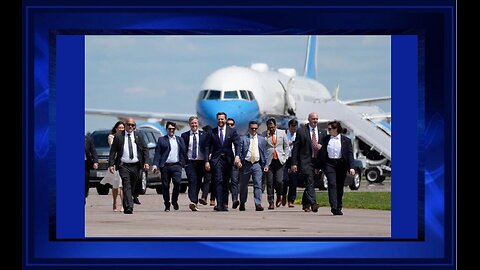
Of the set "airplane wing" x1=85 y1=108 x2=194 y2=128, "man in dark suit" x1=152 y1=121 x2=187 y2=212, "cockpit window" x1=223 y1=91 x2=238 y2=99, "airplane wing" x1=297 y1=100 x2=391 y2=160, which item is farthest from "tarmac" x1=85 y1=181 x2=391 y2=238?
"airplane wing" x1=85 y1=108 x2=194 y2=128

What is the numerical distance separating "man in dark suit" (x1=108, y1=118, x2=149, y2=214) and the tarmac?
40 centimetres

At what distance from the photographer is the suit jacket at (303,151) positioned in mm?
24297

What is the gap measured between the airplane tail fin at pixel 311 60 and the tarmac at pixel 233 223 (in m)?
53.0

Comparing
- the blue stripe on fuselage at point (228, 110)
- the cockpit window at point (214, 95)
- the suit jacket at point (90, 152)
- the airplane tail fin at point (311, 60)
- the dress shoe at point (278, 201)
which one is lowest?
the dress shoe at point (278, 201)

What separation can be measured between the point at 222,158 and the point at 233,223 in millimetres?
3741

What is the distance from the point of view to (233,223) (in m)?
21.0

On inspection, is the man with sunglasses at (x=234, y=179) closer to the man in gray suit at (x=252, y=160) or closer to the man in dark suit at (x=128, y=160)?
the man in gray suit at (x=252, y=160)

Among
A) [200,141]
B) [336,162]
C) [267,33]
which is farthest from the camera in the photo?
[200,141]

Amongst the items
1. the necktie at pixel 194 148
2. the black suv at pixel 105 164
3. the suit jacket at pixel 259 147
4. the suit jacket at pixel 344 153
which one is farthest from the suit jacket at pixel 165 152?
the black suv at pixel 105 164

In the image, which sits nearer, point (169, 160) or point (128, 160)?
point (128, 160)

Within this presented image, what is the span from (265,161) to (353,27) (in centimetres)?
1191

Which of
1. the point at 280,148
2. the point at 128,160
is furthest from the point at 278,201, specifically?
the point at 128,160

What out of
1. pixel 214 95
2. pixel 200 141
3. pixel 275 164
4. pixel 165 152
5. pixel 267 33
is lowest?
pixel 275 164

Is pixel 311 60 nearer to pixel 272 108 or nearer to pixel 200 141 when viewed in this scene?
pixel 272 108
